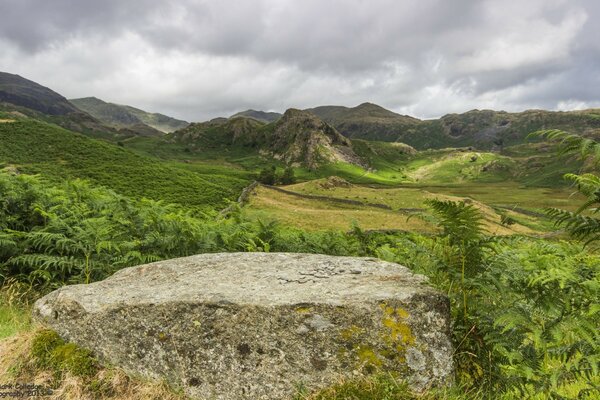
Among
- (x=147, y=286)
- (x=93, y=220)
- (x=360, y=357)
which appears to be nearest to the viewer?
(x=360, y=357)

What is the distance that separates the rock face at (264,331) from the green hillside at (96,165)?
65892 millimetres

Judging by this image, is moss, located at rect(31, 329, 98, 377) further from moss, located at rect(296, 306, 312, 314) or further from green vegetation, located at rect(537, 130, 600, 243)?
green vegetation, located at rect(537, 130, 600, 243)

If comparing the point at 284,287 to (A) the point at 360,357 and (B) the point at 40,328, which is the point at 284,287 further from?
(B) the point at 40,328

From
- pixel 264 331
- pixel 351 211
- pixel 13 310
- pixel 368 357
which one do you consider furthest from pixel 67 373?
pixel 351 211

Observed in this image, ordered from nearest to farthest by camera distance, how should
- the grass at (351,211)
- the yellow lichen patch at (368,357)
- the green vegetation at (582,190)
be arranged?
the green vegetation at (582,190) < the yellow lichen patch at (368,357) < the grass at (351,211)

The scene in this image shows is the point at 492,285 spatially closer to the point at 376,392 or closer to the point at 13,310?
the point at 376,392

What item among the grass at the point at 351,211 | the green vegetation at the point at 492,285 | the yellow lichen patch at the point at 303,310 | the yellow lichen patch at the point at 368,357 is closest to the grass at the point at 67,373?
the yellow lichen patch at the point at 303,310

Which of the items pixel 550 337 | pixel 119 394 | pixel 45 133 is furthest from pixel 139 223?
pixel 45 133

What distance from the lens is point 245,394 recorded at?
459 centimetres

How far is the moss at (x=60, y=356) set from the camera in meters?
4.93

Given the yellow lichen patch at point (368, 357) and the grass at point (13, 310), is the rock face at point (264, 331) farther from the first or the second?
the grass at point (13, 310)

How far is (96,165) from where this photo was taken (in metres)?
85.2

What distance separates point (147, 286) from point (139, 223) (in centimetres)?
444

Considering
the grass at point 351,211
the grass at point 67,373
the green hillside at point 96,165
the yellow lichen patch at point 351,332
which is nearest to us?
the yellow lichen patch at point 351,332
